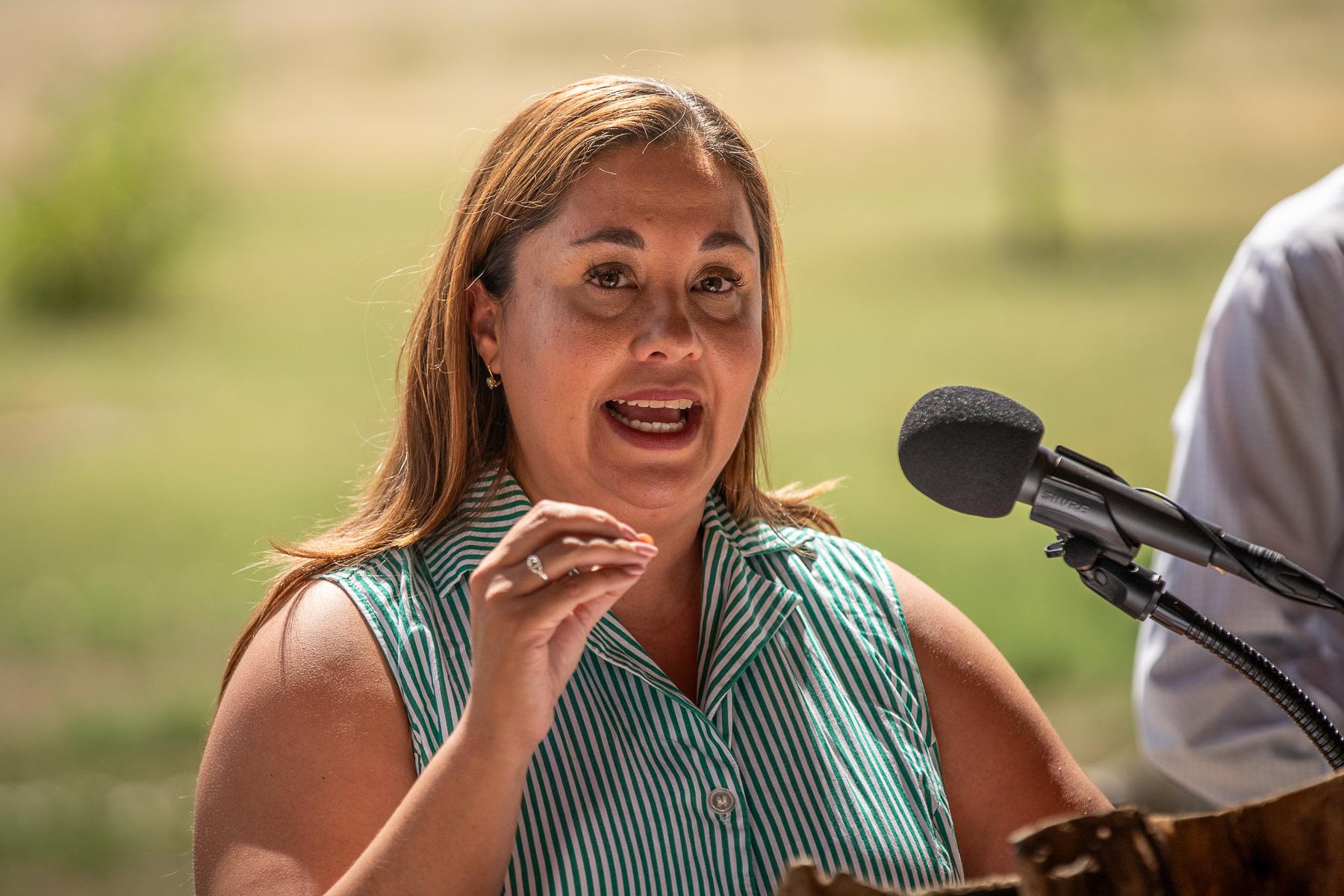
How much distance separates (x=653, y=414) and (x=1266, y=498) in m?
1.00

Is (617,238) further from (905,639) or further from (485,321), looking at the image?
(905,639)

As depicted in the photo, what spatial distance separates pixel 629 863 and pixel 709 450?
516 mm

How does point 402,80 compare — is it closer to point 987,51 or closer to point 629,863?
point 987,51

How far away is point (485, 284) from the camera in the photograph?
6.07ft

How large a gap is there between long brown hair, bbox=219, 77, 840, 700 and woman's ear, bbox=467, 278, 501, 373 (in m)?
0.01

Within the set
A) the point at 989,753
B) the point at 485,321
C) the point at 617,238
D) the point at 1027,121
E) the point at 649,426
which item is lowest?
the point at 989,753

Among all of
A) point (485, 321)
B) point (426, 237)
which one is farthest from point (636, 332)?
point (426, 237)

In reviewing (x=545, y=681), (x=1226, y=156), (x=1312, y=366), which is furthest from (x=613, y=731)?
(x=1226, y=156)

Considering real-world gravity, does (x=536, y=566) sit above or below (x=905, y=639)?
above

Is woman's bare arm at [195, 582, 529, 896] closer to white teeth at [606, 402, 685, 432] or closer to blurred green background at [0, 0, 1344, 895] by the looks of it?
white teeth at [606, 402, 685, 432]

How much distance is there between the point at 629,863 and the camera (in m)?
1.51

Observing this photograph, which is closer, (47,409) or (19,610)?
(19,610)

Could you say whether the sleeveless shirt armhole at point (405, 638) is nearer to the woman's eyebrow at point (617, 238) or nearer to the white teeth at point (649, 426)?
the white teeth at point (649, 426)

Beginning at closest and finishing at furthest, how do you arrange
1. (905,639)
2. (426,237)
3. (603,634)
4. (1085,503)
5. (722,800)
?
(1085,503) → (722,800) → (603,634) → (905,639) → (426,237)
